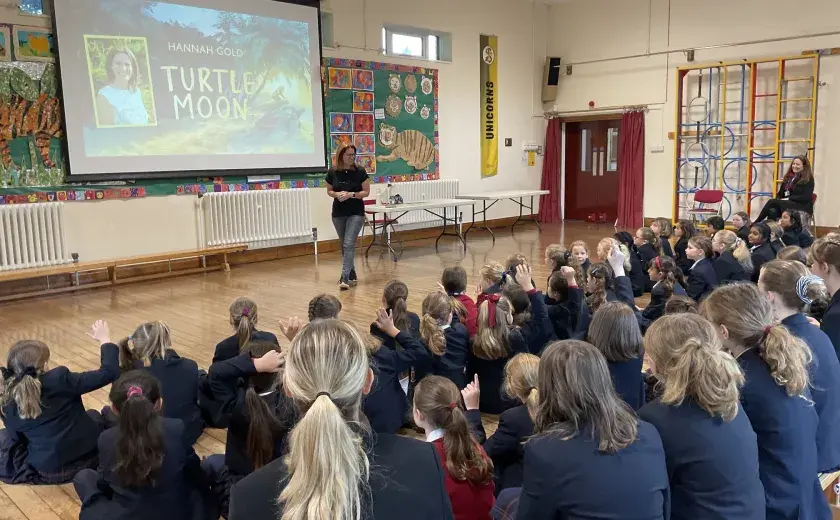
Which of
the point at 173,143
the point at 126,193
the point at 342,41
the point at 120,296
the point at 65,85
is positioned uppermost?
the point at 342,41

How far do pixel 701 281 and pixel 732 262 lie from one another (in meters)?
0.29

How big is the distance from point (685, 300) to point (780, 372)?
132 centimetres

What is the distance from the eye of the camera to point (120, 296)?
6531 millimetres

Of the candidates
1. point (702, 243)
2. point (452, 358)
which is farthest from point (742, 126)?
point (452, 358)

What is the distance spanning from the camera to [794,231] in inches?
254

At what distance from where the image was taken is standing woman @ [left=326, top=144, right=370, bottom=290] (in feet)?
21.9

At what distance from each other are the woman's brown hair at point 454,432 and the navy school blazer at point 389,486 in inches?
25.2

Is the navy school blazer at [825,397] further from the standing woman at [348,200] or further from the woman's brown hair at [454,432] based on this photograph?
the standing woman at [348,200]

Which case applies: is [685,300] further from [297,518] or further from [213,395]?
[297,518]

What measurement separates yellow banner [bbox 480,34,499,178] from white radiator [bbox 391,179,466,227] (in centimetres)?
96

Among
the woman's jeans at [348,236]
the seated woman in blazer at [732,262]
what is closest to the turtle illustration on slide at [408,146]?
the woman's jeans at [348,236]

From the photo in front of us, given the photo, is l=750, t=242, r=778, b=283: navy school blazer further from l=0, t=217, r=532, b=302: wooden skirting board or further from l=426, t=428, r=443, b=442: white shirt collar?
l=0, t=217, r=532, b=302: wooden skirting board

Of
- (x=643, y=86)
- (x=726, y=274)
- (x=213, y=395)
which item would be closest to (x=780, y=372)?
(x=213, y=395)

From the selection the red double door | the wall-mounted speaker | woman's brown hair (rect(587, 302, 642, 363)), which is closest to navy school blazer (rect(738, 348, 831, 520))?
woman's brown hair (rect(587, 302, 642, 363))
